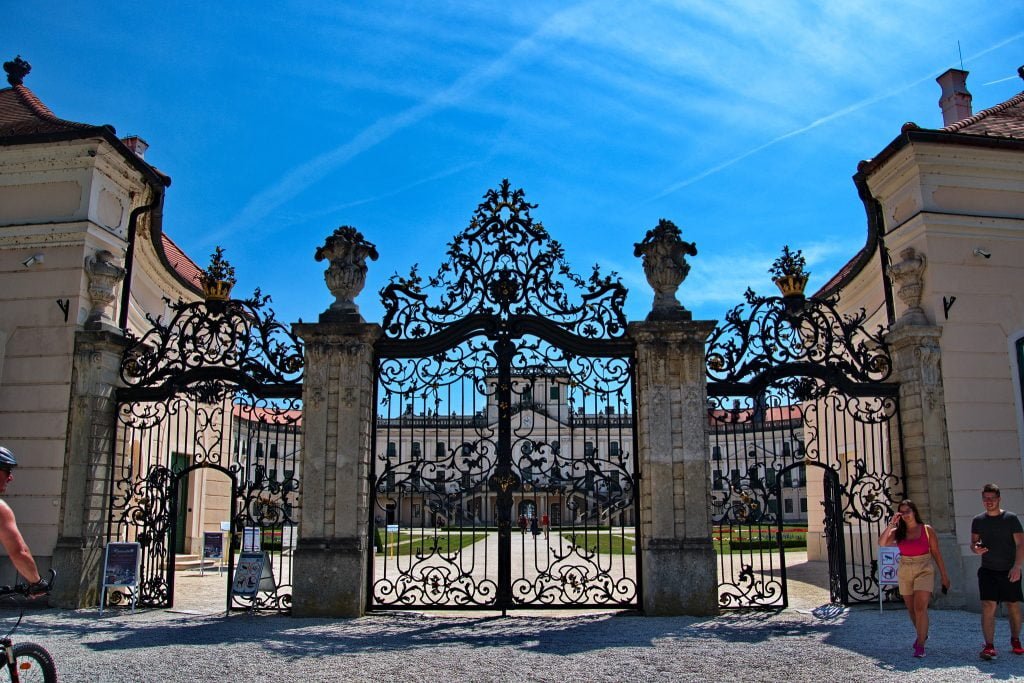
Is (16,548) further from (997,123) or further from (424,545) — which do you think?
(424,545)

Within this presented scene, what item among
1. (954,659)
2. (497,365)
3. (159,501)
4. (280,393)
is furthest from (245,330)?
(954,659)

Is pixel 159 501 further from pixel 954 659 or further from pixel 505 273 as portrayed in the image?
pixel 954 659

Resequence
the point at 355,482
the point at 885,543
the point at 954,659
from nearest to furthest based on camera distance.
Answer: the point at 954,659 < the point at 885,543 < the point at 355,482

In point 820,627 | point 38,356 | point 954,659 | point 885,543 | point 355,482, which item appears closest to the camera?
point 954,659

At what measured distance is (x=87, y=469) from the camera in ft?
36.9

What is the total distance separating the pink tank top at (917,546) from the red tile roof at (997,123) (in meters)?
6.67

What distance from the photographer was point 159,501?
11.6 m

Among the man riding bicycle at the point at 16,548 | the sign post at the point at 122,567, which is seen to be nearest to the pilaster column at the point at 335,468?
the sign post at the point at 122,567

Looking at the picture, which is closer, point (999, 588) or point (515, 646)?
point (999, 588)

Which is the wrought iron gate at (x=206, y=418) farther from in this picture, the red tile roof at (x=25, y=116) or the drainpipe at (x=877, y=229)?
the drainpipe at (x=877, y=229)

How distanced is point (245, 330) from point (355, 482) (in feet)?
9.35

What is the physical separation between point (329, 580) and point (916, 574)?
6647 mm

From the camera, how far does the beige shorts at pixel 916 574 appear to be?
7672mm

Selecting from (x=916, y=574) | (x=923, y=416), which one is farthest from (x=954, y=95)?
(x=916, y=574)
